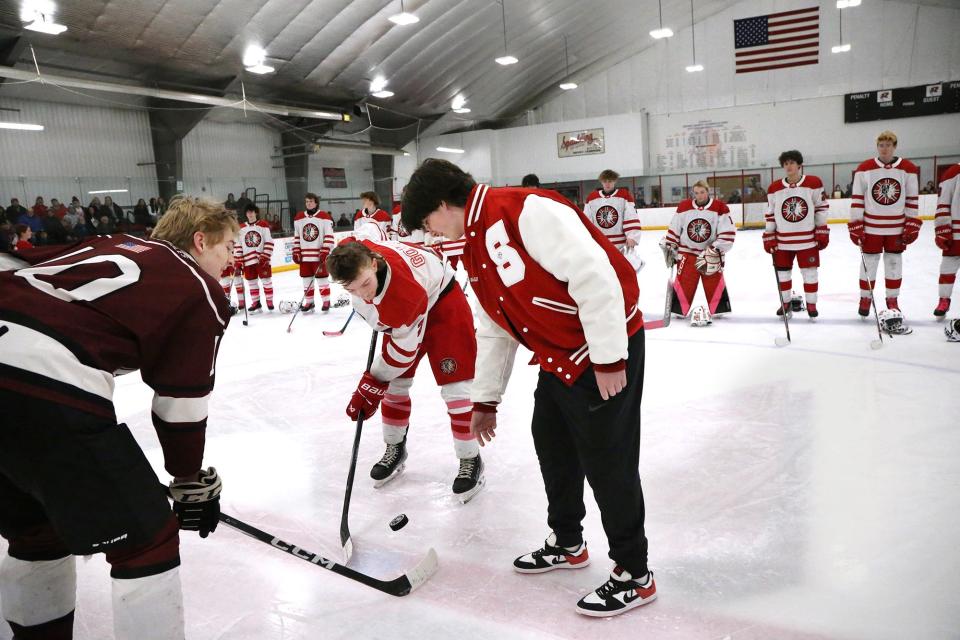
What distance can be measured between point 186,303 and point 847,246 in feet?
37.7

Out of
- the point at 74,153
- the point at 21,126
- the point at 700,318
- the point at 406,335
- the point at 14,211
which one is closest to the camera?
the point at 406,335

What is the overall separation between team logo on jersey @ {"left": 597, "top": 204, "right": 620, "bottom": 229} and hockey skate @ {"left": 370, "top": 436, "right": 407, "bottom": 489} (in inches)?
172

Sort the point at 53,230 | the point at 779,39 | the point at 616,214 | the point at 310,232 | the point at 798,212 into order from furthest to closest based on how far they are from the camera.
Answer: the point at 779,39
the point at 53,230
the point at 310,232
the point at 616,214
the point at 798,212

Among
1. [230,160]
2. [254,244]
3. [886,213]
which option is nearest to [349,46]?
[230,160]

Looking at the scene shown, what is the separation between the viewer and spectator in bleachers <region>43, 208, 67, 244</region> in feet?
30.1

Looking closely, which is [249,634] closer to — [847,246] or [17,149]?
[847,246]

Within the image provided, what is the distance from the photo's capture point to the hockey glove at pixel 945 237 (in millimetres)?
4902

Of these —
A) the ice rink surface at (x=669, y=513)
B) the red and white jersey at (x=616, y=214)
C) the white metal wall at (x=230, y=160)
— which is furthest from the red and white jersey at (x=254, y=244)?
the white metal wall at (x=230, y=160)

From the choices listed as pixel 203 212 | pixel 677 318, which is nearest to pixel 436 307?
pixel 203 212

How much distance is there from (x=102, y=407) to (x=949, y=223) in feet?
18.6

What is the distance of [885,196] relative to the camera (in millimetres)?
5051

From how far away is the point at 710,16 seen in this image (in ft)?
59.8

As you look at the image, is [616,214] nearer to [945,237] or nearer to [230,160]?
[945,237]

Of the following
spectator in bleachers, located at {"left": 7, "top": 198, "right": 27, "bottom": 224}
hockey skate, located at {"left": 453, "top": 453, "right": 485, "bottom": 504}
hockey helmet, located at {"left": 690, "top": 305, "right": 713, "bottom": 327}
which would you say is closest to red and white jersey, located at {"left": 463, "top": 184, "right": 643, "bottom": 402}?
hockey skate, located at {"left": 453, "top": 453, "right": 485, "bottom": 504}
